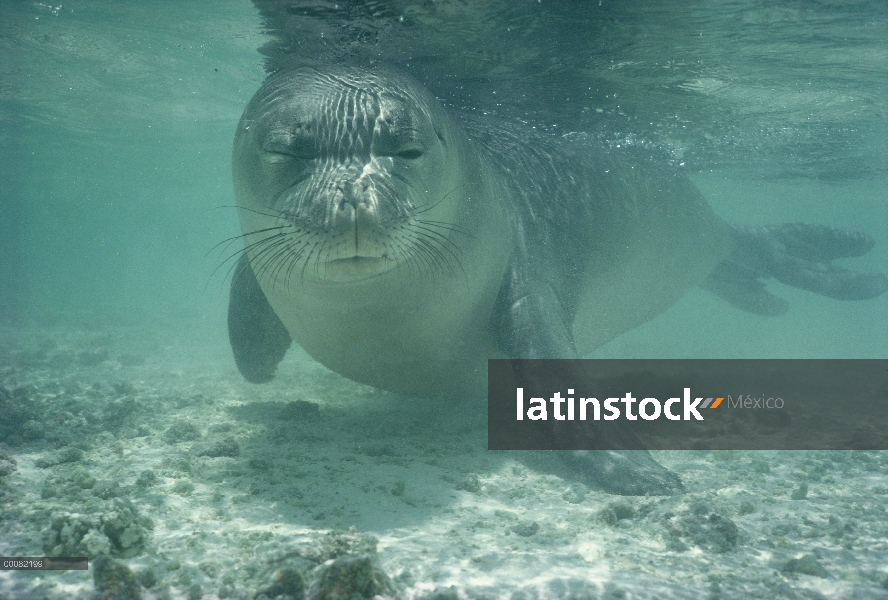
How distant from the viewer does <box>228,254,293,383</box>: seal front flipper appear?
570cm

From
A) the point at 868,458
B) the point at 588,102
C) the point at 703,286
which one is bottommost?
the point at 868,458

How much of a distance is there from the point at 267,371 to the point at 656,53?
700 centimetres

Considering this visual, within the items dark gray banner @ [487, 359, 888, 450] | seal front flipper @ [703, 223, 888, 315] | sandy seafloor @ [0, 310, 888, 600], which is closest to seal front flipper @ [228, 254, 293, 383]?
sandy seafloor @ [0, 310, 888, 600]

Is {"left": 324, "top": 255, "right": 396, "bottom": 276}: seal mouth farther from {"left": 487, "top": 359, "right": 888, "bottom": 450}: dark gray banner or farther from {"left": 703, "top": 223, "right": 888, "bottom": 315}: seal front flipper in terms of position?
{"left": 703, "top": 223, "right": 888, "bottom": 315}: seal front flipper

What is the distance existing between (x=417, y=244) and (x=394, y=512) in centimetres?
163

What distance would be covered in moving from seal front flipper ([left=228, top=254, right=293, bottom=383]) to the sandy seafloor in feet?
1.64

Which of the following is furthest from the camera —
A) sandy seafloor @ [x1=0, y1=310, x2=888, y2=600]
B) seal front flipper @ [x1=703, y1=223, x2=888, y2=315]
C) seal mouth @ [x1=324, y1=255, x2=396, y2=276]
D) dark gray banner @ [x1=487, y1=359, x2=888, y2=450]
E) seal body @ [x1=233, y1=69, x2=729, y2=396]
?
seal front flipper @ [x1=703, y1=223, x2=888, y2=315]

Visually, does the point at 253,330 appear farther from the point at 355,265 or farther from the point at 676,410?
the point at 676,410

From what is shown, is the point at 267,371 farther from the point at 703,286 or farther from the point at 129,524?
the point at 703,286

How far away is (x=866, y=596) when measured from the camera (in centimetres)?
252

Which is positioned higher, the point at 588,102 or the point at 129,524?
the point at 588,102

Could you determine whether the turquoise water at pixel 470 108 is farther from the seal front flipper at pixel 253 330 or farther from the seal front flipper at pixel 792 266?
the seal front flipper at pixel 792 266

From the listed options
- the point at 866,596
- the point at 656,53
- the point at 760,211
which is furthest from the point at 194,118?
the point at 760,211

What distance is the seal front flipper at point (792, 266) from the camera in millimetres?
10062
